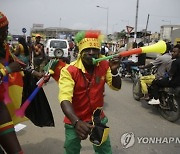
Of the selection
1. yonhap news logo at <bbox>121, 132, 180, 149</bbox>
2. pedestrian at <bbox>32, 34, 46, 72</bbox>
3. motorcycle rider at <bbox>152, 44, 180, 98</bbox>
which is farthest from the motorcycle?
pedestrian at <bbox>32, 34, 46, 72</bbox>

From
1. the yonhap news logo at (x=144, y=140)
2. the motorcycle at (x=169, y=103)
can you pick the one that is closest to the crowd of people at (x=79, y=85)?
the yonhap news logo at (x=144, y=140)

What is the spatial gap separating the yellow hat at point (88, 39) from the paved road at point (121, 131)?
1916mm

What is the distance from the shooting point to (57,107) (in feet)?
21.8

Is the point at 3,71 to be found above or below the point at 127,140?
above

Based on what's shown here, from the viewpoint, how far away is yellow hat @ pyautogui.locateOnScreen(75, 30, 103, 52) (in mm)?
2734

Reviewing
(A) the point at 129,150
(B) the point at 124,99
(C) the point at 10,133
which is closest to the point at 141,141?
(A) the point at 129,150

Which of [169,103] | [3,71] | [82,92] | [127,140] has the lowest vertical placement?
[127,140]

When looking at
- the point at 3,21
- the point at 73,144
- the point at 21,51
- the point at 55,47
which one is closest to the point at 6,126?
the point at 73,144

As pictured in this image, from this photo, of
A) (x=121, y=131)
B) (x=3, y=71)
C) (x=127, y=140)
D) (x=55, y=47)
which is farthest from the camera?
(x=55, y=47)

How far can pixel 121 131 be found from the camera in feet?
16.6

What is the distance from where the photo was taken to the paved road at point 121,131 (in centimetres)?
427

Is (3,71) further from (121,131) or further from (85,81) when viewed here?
(121,131)

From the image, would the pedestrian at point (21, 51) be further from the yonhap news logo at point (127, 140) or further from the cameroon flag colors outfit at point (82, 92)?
the cameroon flag colors outfit at point (82, 92)

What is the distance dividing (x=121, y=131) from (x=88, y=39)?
270 cm
